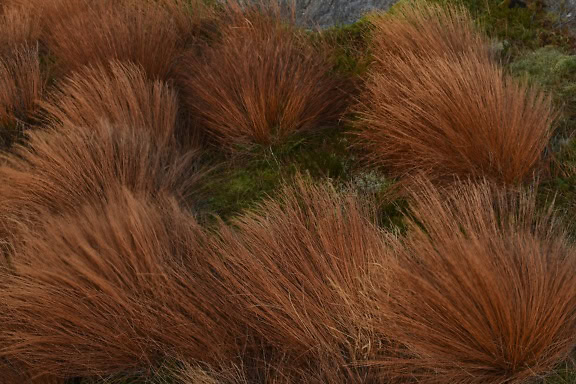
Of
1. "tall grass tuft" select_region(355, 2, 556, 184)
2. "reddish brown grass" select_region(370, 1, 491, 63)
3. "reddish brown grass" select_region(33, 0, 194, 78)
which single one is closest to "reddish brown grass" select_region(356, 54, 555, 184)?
"tall grass tuft" select_region(355, 2, 556, 184)

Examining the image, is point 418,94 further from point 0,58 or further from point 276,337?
point 0,58

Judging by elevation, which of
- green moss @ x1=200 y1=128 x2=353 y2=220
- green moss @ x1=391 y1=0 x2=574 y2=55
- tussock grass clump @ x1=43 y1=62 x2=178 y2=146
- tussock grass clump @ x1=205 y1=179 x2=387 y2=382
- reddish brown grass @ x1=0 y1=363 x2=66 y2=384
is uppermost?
green moss @ x1=391 y1=0 x2=574 y2=55

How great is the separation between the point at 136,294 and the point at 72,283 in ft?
0.72

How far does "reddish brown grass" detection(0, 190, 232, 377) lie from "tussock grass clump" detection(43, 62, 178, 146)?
107cm

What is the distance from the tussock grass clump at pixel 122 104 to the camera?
3471 millimetres

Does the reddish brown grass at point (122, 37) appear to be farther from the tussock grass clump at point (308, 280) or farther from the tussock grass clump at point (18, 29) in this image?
the tussock grass clump at point (308, 280)

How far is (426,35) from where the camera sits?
135 inches

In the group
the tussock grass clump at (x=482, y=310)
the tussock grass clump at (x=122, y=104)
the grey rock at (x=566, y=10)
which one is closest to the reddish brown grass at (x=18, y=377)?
the tussock grass clump at (x=482, y=310)

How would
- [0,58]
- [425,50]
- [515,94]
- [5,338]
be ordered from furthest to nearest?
[0,58]
[425,50]
[515,94]
[5,338]

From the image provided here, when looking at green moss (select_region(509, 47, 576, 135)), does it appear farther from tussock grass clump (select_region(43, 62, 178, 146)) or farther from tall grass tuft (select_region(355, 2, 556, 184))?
tussock grass clump (select_region(43, 62, 178, 146))

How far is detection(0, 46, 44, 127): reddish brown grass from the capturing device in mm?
3904

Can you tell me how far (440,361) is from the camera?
6.46 feet

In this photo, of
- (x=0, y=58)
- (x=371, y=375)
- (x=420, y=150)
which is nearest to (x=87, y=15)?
(x=0, y=58)

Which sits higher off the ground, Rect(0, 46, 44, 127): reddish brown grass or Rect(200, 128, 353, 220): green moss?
Rect(0, 46, 44, 127): reddish brown grass
